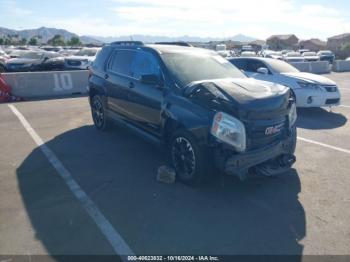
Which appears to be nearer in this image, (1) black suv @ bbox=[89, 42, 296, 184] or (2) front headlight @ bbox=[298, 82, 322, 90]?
(1) black suv @ bbox=[89, 42, 296, 184]

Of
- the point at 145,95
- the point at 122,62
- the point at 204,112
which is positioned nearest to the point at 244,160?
the point at 204,112

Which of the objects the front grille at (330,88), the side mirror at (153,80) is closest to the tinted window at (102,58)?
the side mirror at (153,80)

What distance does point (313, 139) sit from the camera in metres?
7.08

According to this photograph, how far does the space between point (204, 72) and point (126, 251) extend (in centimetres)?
313

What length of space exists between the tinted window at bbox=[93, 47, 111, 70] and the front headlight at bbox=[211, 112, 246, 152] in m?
3.69

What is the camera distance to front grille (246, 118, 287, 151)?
4234mm

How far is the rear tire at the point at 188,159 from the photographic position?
4.41m

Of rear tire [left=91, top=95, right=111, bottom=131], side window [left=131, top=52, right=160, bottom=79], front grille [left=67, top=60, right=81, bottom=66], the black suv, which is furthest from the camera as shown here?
front grille [left=67, top=60, right=81, bottom=66]

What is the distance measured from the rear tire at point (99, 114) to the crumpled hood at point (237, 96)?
294cm

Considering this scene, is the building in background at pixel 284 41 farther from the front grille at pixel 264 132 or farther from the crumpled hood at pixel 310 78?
the front grille at pixel 264 132

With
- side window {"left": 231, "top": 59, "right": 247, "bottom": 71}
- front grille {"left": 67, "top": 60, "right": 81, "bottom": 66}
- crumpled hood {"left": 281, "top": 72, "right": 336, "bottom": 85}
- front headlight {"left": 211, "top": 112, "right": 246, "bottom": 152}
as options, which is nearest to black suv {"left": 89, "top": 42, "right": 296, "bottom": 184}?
front headlight {"left": 211, "top": 112, "right": 246, "bottom": 152}

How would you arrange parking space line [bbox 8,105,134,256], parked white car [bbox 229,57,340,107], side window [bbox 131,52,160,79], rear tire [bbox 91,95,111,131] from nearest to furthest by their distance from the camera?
parking space line [bbox 8,105,134,256] → side window [bbox 131,52,160,79] → rear tire [bbox 91,95,111,131] → parked white car [bbox 229,57,340,107]

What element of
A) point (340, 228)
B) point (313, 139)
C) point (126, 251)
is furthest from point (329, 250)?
point (313, 139)

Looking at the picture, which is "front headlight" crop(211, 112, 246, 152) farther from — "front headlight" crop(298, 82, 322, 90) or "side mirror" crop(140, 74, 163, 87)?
"front headlight" crop(298, 82, 322, 90)
